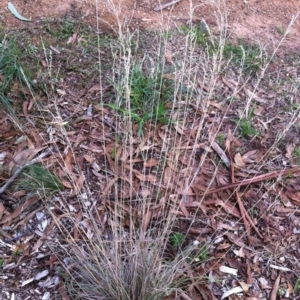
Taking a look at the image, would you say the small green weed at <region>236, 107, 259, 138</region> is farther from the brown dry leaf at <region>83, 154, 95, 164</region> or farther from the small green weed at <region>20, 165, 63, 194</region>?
the small green weed at <region>20, 165, 63, 194</region>

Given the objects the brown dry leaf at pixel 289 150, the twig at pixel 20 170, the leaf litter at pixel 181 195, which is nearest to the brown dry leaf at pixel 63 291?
the leaf litter at pixel 181 195

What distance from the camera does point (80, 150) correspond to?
7.42 feet

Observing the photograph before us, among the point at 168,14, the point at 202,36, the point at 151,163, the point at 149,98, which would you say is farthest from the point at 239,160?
the point at 168,14

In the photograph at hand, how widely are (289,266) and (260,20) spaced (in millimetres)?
1618

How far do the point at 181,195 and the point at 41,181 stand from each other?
2.03 ft

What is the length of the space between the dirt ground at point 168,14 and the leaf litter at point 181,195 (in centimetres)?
67

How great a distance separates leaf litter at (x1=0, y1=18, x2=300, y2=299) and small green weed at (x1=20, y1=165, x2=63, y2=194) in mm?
35

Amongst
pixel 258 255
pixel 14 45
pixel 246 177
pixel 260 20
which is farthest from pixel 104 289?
pixel 260 20

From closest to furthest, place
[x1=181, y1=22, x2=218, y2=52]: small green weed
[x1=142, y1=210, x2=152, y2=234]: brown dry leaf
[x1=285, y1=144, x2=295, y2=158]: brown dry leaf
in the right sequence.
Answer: [x1=142, y1=210, x2=152, y2=234]: brown dry leaf < [x1=285, y1=144, x2=295, y2=158]: brown dry leaf < [x1=181, y1=22, x2=218, y2=52]: small green weed

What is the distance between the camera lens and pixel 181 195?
2131mm

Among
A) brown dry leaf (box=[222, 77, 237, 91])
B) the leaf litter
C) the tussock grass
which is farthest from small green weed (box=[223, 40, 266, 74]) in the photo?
the leaf litter

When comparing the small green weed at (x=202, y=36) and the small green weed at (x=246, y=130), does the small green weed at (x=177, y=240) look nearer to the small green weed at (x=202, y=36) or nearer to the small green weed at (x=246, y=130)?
the small green weed at (x=246, y=130)

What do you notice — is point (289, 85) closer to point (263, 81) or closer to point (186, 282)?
point (263, 81)

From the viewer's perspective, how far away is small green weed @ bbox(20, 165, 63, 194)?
209 centimetres
